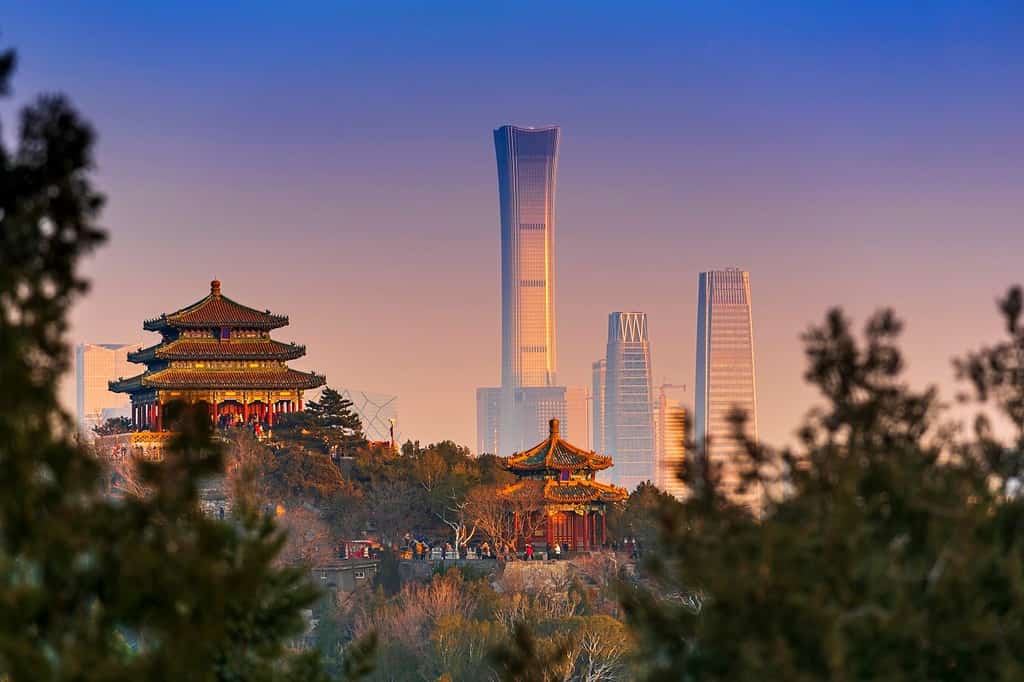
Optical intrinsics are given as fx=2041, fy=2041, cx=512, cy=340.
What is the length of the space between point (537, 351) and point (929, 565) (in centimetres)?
18776

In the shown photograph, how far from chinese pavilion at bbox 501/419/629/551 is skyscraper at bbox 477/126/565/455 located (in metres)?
117

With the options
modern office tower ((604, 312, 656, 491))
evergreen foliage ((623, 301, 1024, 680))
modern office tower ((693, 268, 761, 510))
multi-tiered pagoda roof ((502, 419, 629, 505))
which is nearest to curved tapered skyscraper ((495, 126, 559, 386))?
modern office tower ((604, 312, 656, 491))

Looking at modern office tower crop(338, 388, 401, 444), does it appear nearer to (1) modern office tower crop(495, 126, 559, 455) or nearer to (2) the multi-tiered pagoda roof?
(1) modern office tower crop(495, 126, 559, 455)

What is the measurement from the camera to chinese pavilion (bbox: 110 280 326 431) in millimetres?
64938

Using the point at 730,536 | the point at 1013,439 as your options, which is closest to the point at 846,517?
the point at 730,536

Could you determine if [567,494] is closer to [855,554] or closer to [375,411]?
[855,554]

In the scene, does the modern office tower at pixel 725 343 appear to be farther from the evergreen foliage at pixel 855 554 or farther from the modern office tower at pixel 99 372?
the evergreen foliage at pixel 855 554

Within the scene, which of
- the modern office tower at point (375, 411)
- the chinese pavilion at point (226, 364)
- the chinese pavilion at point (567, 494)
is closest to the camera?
the chinese pavilion at point (567, 494)

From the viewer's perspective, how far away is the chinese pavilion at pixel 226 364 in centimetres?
6494

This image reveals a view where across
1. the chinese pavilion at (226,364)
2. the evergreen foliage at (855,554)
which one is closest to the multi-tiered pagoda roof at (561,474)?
the chinese pavilion at (226,364)

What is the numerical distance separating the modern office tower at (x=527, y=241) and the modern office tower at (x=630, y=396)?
837cm

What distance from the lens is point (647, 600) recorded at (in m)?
11.2

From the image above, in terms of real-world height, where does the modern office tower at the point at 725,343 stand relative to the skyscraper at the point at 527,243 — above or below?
below

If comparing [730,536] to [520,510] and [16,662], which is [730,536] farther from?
[520,510]
